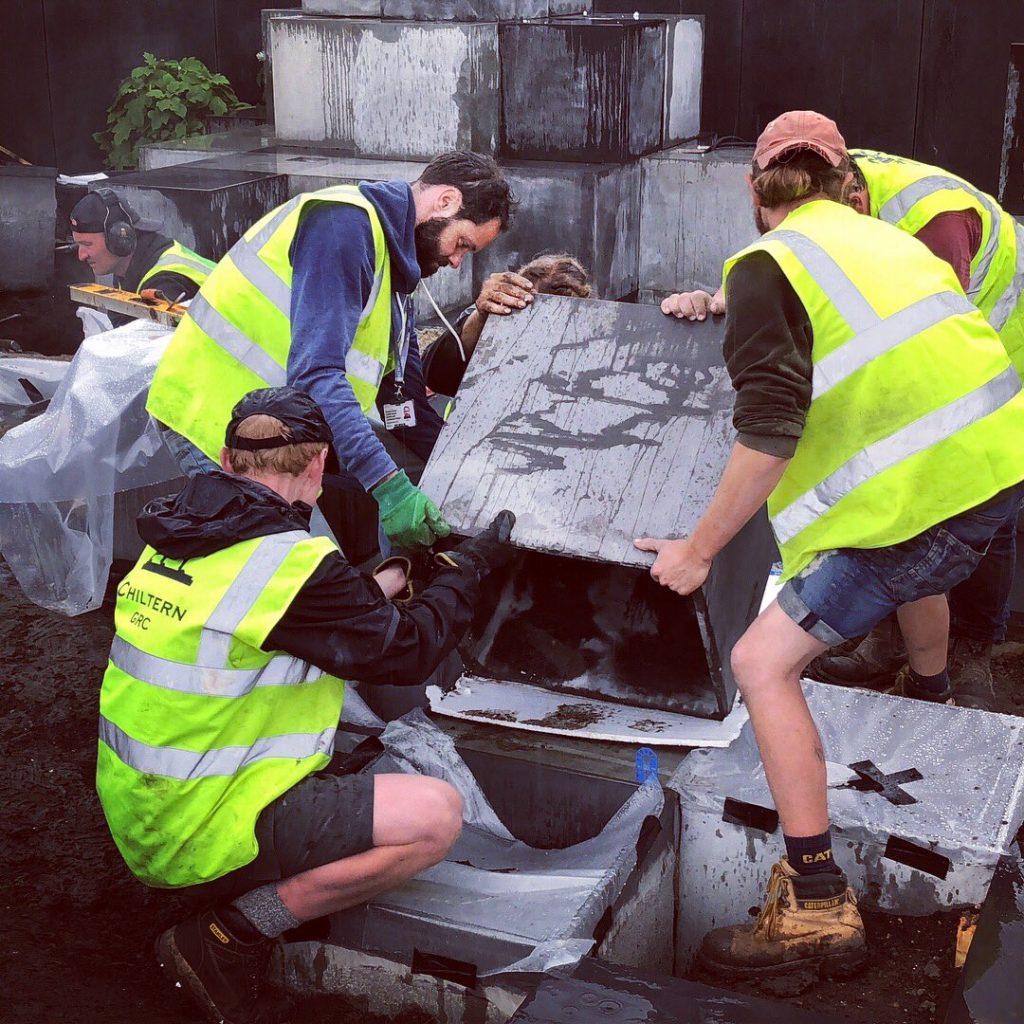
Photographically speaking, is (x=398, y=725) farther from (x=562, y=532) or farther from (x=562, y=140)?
(x=562, y=140)

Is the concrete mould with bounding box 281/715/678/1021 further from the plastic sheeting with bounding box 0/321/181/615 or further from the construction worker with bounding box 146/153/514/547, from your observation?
the plastic sheeting with bounding box 0/321/181/615

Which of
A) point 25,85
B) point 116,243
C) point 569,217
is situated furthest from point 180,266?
point 25,85

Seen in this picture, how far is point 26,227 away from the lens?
320 inches

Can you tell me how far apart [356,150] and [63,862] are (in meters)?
5.00

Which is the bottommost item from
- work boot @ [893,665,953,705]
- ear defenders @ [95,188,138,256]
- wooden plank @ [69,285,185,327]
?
work boot @ [893,665,953,705]

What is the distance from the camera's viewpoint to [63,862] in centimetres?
323

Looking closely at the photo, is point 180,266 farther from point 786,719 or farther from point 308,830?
point 786,719

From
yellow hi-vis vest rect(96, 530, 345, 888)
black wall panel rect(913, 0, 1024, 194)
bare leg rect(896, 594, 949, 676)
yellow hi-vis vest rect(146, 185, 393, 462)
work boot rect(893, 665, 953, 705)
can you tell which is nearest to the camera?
yellow hi-vis vest rect(96, 530, 345, 888)

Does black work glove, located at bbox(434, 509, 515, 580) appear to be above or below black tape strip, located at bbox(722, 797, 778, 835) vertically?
above

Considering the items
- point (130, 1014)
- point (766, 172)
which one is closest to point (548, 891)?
point (130, 1014)

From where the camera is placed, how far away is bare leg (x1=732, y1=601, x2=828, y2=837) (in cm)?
252

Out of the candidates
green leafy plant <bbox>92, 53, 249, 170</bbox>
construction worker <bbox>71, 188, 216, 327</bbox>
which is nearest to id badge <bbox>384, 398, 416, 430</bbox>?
construction worker <bbox>71, 188, 216, 327</bbox>

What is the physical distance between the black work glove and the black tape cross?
0.93 m

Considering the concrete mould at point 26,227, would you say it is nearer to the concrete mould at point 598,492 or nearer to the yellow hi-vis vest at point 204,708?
the concrete mould at point 598,492
